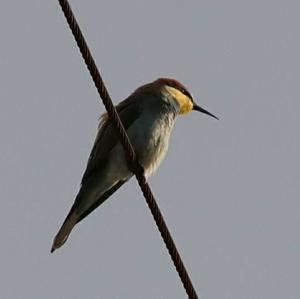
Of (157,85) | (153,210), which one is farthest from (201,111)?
(153,210)

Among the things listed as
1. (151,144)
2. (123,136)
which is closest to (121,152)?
(151,144)

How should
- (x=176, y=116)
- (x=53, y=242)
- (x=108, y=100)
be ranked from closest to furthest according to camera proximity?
(x=108, y=100), (x=53, y=242), (x=176, y=116)

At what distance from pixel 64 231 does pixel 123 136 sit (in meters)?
1.55

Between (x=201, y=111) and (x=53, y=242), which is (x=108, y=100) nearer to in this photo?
(x=53, y=242)

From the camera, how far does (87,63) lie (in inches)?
138

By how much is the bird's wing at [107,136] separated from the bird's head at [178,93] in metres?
0.23

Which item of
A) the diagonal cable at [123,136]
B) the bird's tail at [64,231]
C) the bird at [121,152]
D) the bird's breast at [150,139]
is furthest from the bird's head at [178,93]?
the diagonal cable at [123,136]

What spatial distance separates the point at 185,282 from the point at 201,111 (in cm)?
280

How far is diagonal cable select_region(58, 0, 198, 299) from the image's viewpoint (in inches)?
133

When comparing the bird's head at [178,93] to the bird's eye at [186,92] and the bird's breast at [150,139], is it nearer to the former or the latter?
the bird's eye at [186,92]

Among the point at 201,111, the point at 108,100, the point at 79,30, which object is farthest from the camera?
the point at 201,111

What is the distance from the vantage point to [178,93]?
19.6 ft

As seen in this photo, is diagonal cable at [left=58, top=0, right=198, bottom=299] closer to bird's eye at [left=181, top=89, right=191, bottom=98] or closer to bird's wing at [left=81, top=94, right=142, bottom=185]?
bird's wing at [left=81, top=94, right=142, bottom=185]

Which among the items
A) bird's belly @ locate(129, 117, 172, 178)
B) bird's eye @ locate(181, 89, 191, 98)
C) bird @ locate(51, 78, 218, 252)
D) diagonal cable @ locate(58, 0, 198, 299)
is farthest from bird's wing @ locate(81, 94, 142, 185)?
diagonal cable @ locate(58, 0, 198, 299)
